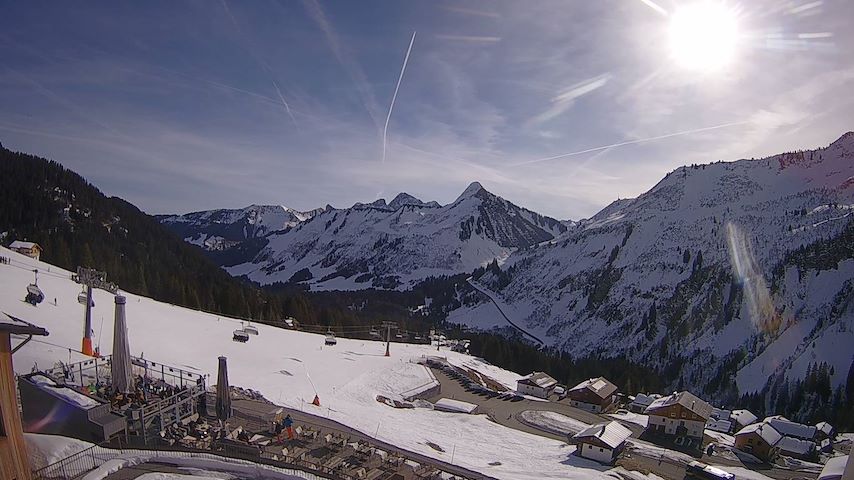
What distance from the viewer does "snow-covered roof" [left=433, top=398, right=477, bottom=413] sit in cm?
3872

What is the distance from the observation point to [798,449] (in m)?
41.9

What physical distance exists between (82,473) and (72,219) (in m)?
123

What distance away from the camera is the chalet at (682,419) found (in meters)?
38.6

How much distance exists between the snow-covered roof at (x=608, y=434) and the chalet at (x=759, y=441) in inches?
534

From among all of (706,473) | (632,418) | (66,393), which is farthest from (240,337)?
(632,418)

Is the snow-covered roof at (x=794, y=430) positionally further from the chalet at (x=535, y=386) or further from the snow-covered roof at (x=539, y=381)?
the chalet at (x=535, y=386)

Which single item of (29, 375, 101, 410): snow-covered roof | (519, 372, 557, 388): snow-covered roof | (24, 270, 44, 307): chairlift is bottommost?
(519, 372, 557, 388): snow-covered roof

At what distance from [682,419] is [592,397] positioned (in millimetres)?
10533

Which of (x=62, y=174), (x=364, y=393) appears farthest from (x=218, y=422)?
(x=62, y=174)

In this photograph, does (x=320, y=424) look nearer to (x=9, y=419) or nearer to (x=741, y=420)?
(x=9, y=419)

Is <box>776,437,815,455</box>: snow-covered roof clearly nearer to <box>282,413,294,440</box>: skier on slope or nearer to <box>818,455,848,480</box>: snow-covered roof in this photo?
<box>818,455,848,480</box>: snow-covered roof

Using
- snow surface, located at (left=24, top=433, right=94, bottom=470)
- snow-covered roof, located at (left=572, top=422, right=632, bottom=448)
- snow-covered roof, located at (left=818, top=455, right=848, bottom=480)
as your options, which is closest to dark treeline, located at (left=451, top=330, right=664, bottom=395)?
snow-covered roof, located at (left=572, top=422, right=632, bottom=448)

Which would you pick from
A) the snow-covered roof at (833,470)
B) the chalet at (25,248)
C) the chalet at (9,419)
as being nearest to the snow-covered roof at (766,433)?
the snow-covered roof at (833,470)

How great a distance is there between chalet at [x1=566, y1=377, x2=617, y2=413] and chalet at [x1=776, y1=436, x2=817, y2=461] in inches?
589
